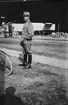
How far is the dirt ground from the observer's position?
3471 mm

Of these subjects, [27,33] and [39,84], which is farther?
[27,33]

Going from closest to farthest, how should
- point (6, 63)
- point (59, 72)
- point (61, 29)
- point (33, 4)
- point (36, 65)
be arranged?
point (6, 63) < point (59, 72) < point (36, 65) < point (33, 4) < point (61, 29)

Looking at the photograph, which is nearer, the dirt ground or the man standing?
the dirt ground

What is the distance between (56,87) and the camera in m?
4.08

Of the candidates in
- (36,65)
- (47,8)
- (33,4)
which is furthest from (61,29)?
(36,65)

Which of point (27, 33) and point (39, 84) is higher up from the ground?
point (27, 33)

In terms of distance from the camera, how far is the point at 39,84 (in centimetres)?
427

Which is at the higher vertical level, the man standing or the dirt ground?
the man standing

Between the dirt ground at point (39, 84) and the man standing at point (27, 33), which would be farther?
the man standing at point (27, 33)

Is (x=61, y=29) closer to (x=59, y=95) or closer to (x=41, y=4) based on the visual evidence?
(x=41, y=4)

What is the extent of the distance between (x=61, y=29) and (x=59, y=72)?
23087 mm

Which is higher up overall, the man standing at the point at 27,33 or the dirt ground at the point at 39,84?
the man standing at the point at 27,33

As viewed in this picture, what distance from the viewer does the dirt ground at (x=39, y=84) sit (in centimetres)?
347

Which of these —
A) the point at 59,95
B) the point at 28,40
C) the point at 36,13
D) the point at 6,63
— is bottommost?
the point at 59,95
